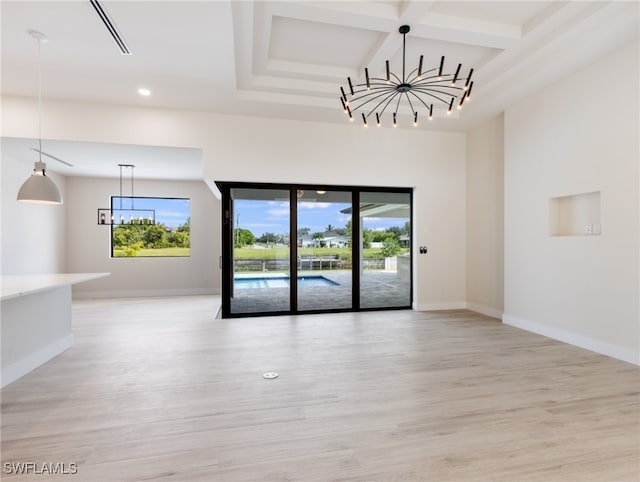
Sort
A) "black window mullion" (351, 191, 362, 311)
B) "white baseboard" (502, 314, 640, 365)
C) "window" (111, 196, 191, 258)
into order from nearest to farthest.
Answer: "white baseboard" (502, 314, 640, 365)
"black window mullion" (351, 191, 362, 311)
"window" (111, 196, 191, 258)

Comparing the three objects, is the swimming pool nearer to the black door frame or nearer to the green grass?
the black door frame

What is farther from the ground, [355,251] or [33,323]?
[355,251]

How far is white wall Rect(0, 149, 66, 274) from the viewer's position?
5.47m

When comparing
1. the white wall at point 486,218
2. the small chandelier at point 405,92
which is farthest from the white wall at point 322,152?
the small chandelier at point 405,92

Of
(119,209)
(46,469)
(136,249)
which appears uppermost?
(119,209)

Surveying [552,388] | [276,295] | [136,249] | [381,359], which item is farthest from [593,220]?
[136,249]

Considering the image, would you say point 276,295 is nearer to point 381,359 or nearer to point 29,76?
point 381,359

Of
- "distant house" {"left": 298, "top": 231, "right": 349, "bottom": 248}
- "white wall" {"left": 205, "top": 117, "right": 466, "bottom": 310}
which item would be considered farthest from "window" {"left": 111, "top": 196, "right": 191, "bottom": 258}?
"distant house" {"left": 298, "top": 231, "right": 349, "bottom": 248}

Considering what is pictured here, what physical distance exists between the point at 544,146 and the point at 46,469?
5.90 m

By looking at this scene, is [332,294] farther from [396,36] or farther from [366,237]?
[396,36]

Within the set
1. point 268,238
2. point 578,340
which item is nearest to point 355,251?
point 268,238

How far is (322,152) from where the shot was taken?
5602 millimetres

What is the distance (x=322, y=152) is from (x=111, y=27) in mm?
3292

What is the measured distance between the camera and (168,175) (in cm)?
744
